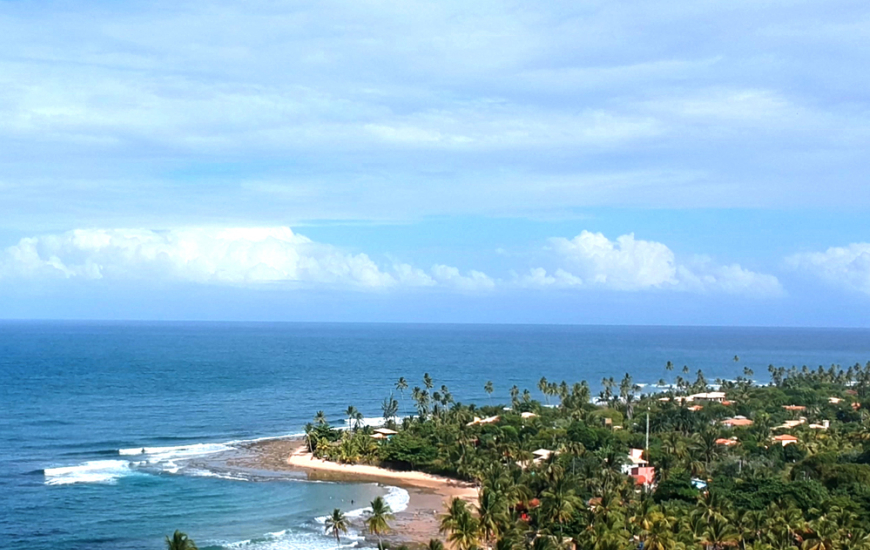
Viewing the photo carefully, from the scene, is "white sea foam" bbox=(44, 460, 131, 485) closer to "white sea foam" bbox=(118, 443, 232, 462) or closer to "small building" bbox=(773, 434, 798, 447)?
"white sea foam" bbox=(118, 443, 232, 462)

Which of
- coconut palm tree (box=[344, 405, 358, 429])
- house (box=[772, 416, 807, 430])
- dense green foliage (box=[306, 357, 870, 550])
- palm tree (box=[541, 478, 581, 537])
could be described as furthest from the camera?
coconut palm tree (box=[344, 405, 358, 429])

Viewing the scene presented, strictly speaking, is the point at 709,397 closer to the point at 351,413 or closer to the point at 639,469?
the point at 639,469

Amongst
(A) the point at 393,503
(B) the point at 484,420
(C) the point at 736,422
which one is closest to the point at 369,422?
(B) the point at 484,420

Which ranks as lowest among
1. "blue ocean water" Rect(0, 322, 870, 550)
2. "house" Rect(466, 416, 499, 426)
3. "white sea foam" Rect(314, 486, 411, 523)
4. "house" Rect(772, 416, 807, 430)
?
"white sea foam" Rect(314, 486, 411, 523)

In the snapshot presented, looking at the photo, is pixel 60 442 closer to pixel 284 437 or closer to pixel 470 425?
pixel 284 437

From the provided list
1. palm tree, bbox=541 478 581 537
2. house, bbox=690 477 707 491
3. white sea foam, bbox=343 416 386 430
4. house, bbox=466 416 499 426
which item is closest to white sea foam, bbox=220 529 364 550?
palm tree, bbox=541 478 581 537

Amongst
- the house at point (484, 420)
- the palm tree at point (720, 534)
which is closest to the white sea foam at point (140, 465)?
the house at point (484, 420)

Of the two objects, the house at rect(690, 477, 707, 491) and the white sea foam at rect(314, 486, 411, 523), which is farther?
the white sea foam at rect(314, 486, 411, 523)
